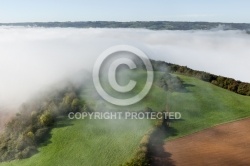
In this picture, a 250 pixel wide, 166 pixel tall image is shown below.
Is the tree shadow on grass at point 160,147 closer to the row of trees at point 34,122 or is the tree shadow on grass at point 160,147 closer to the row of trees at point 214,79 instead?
the row of trees at point 34,122

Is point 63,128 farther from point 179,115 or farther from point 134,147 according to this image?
point 179,115

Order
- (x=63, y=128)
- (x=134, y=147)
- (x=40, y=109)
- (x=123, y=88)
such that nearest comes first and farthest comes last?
(x=134, y=147) < (x=63, y=128) < (x=40, y=109) < (x=123, y=88)

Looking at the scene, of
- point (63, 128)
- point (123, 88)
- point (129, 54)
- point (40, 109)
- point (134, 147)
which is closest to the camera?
point (134, 147)

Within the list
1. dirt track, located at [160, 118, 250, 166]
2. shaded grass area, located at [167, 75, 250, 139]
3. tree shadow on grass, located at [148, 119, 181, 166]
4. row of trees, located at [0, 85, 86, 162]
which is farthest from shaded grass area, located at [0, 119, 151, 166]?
shaded grass area, located at [167, 75, 250, 139]

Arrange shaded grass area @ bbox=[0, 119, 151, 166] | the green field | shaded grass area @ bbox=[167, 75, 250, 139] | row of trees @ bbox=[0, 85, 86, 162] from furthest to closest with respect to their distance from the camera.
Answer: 1. shaded grass area @ bbox=[167, 75, 250, 139]
2. row of trees @ bbox=[0, 85, 86, 162]
3. the green field
4. shaded grass area @ bbox=[0, 119, 151, 166]

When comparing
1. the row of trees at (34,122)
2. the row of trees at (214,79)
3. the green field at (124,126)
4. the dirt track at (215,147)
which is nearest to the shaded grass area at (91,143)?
the green field at (124,126)

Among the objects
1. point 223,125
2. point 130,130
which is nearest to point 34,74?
point 130,130

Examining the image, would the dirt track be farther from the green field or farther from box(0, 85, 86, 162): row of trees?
box(0, 85, 86, 162): row of trees
